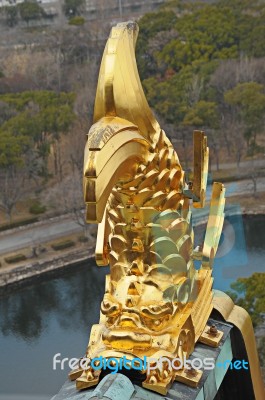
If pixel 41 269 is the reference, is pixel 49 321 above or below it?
above

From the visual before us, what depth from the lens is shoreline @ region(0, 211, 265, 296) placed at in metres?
15.6

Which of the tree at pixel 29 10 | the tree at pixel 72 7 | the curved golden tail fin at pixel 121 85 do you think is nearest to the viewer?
the curved golden tail fin at pixel 121 85

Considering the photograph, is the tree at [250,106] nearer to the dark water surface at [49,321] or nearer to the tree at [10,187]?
the dark water surface at [49,321]

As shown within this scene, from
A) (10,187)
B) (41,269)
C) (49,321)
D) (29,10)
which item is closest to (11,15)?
(29,10)

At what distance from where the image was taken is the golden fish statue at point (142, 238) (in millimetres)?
4125

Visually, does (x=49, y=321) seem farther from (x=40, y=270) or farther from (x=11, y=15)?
(x=11, y=15)

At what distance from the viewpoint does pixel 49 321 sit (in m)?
13.7

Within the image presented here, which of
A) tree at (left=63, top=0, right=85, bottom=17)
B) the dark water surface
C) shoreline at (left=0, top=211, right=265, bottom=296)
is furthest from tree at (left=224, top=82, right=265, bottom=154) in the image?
tree at (left=63, top=0, right=85, bottom=17)

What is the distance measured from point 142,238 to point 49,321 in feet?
31.4

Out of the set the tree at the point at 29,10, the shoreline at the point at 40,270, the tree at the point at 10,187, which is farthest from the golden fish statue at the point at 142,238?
the tree at the point at 29,10

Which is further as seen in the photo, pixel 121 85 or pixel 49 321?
pixel 49 321

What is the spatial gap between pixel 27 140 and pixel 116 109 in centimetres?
1525

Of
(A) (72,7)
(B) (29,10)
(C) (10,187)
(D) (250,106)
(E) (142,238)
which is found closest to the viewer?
(E) (142,238)

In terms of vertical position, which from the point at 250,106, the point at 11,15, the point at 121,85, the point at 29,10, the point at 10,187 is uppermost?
the point at 121,85
